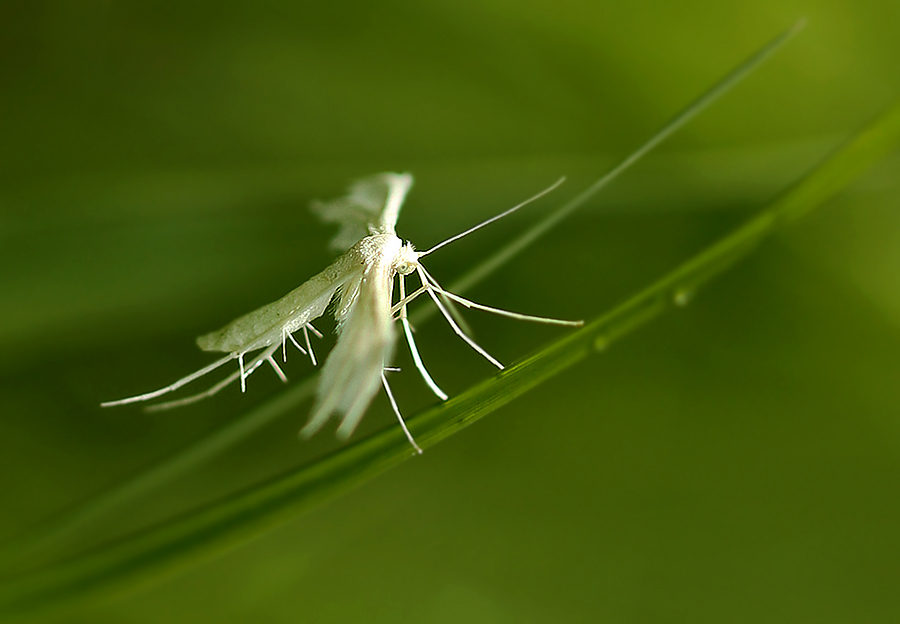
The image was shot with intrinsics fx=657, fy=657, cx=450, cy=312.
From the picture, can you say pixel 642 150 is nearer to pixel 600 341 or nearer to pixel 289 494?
pixel 600 341

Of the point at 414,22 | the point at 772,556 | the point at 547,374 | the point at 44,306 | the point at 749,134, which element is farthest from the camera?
the point at 414,22

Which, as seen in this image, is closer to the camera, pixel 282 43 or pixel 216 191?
pixel 216 191

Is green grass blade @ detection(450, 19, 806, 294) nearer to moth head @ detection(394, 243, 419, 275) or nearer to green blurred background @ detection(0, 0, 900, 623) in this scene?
moth head @ detection(394, 243, 419, 275)

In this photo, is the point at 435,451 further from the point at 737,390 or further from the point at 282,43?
the point at 282,43

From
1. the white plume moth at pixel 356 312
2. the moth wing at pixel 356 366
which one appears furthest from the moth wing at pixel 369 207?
the moth wing at pixel 356 366

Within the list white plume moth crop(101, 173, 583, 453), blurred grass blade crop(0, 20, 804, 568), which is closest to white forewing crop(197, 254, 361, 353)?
white plume moth crop(101, 173, 583, 453)

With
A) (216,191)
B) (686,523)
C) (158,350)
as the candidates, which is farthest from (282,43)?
Answer: (686,523)
